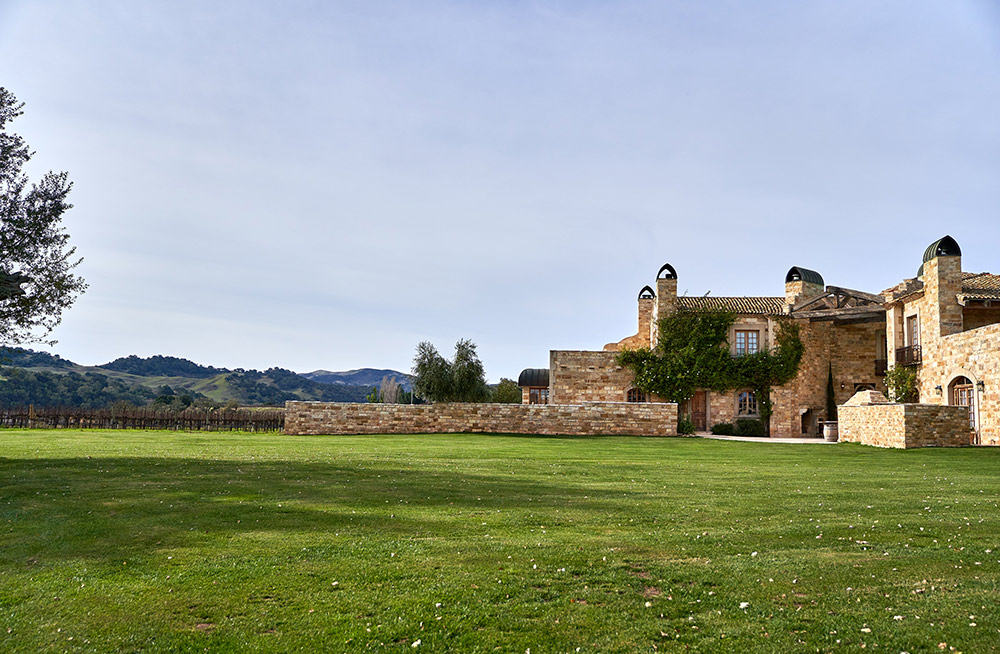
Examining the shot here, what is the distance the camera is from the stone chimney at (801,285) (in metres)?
35.5

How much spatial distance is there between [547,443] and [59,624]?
20166 mm

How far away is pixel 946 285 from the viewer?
86.3 ft

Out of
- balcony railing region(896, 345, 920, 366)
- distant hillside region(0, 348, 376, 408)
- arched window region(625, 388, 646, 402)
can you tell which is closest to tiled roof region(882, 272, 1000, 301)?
balcony railing region(896, 345, 920, 366)

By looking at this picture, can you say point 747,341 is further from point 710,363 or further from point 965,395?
point 965,395

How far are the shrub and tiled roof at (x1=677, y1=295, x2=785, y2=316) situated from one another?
5503mm

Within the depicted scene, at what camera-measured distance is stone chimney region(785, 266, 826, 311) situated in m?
35.5

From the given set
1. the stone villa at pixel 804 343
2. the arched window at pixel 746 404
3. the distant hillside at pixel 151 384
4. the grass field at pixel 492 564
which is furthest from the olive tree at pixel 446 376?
the distant hillside at pixel 151 384

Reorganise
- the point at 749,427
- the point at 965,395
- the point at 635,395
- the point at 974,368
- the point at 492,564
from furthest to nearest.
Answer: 1. the point at 635,395
2. the point at 749,427
3. the point at 965,395
4. the point at 974,368
5. the point at 492,564

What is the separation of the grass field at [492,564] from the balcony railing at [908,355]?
18615 mm

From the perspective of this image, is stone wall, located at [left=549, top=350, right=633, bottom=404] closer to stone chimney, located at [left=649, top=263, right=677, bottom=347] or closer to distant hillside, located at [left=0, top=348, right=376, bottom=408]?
stone chimney, located at [left=649, top=263, right=677, bottom=347]

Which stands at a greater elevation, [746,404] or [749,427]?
[746,404]

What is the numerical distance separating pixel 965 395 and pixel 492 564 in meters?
25.7

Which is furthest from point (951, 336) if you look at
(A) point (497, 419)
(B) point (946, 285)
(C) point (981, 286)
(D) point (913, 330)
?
(A) point (497, 419)

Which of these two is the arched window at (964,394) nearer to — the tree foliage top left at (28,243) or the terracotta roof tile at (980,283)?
the terracotta roof tile at (980,283)
